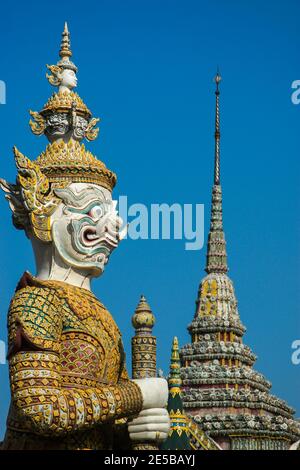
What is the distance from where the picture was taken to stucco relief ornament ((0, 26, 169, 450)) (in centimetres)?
1155

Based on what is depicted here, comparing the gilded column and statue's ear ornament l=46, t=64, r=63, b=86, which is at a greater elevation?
statue's ear ornament l=46, t=64, r=63, b=86

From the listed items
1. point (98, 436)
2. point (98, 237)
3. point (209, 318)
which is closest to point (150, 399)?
point (98, 436)

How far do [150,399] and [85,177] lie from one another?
6.77ft

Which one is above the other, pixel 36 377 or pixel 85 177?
pixel 85 177

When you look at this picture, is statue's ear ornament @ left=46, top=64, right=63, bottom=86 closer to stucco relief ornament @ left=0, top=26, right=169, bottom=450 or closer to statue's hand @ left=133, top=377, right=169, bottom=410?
stucco relief ornament @ left=0, top=26, right=169, bottom=450

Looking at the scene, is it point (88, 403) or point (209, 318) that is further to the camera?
point (209, 318)

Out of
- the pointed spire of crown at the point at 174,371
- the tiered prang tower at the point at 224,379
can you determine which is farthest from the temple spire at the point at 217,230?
the pointed spire of crown at the point at 174,371

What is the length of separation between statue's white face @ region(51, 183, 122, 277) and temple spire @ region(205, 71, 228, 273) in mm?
31406

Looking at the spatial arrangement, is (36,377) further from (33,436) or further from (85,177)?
(85,177)

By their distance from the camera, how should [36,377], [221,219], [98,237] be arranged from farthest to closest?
[221,219], [98,237], [36,377]

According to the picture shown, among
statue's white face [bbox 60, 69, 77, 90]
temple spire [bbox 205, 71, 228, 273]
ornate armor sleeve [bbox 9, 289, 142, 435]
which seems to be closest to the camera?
ornate armor sleeve [bbox 9, 289, 142, 435]

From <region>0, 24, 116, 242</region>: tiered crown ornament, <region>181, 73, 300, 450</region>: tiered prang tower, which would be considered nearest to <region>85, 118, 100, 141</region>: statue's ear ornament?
<region>0, 24, 116, 242</region>: tiered crown ornament

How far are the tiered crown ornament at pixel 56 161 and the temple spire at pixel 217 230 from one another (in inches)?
1215

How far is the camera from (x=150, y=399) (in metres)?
12.2
